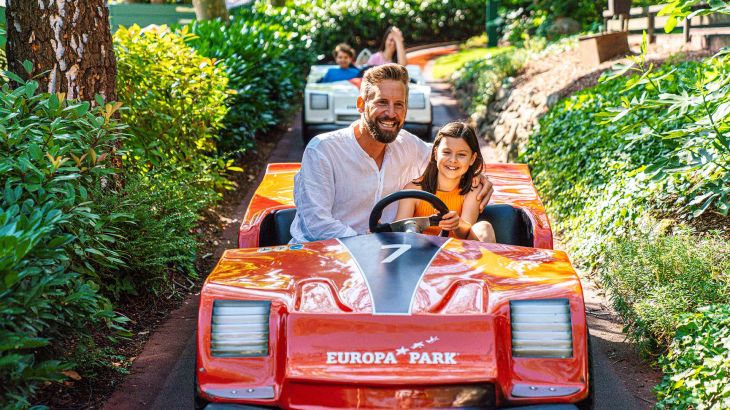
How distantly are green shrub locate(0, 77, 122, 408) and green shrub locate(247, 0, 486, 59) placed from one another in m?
17.2

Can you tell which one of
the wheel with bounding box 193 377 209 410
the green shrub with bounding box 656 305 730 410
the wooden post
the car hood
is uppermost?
the wooden post

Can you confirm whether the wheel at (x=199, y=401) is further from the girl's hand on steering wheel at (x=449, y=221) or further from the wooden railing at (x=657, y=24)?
the wooden railing at (x=657, y=24)

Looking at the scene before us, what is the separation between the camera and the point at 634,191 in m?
6.49

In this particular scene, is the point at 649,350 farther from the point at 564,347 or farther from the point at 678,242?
the point at 564,347

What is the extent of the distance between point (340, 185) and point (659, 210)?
8.53ft

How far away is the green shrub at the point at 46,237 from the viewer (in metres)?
3.31

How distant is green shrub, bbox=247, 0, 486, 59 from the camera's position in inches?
1009

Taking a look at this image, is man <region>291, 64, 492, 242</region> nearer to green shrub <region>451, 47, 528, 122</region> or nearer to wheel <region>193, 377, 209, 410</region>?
wheel <region>193, 377, 209, 410</region>

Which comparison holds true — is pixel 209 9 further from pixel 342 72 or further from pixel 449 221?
pixel 449 221

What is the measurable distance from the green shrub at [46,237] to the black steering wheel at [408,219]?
133 cm

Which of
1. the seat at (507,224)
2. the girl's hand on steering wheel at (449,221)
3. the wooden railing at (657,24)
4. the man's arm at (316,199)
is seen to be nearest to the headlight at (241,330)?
the man's arm at (316,199)

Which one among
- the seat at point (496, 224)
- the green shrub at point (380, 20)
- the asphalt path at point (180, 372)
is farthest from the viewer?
the green shrub at point (380, 20)

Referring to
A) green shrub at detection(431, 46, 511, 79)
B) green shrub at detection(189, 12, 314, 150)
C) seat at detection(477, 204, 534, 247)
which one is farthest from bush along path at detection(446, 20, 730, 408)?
green shrub at detection(431, 46, 511, 79)

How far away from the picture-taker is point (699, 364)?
4254 millimetres
